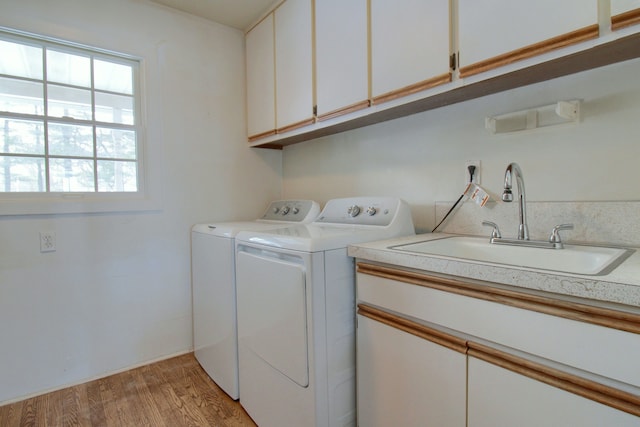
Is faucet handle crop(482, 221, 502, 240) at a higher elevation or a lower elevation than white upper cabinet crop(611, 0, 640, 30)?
lower

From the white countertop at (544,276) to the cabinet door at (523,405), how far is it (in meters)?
0.25

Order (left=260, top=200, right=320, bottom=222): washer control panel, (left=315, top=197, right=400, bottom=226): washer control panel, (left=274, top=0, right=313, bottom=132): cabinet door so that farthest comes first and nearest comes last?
(left=260, top=200, right=320, bottom=222): washer control panel, (left=274, top=0, right=313, bottom=132): cabinet door, (left=315, top=197, right=400, bottom=226): washer control panel

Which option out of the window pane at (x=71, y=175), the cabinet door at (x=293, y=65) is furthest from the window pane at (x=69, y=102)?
the cabinet door at (x=293, y=65)

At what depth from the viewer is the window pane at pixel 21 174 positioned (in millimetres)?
1772

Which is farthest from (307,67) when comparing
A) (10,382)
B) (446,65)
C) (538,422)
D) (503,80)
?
(10,382)

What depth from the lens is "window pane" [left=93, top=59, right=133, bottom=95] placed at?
2.05 metres

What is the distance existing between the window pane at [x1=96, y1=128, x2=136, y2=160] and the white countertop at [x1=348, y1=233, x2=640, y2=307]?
1.86 meters

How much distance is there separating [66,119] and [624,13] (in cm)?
259

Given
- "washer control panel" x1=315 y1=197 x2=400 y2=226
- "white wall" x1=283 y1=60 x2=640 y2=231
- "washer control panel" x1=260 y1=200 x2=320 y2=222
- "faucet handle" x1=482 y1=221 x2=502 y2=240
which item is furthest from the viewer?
"washer control panel" x1=260 y1=200 x2=320 y2=222

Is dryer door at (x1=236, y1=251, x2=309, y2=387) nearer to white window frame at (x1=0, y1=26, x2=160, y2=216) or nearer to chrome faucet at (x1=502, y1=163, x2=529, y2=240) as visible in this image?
chrome faucet at (x1=502, y1=163, x2=529, y2=240)

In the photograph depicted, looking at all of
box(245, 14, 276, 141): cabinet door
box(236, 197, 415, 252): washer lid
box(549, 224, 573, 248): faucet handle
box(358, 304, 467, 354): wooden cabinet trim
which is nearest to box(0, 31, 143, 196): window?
box(245, 14, 276, 141): cabinet door

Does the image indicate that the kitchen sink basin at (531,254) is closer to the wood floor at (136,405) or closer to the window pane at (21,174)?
the wood floor at (136,405)

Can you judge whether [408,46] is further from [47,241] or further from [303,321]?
[47,241]

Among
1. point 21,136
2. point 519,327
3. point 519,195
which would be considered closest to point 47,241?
point 21,136
